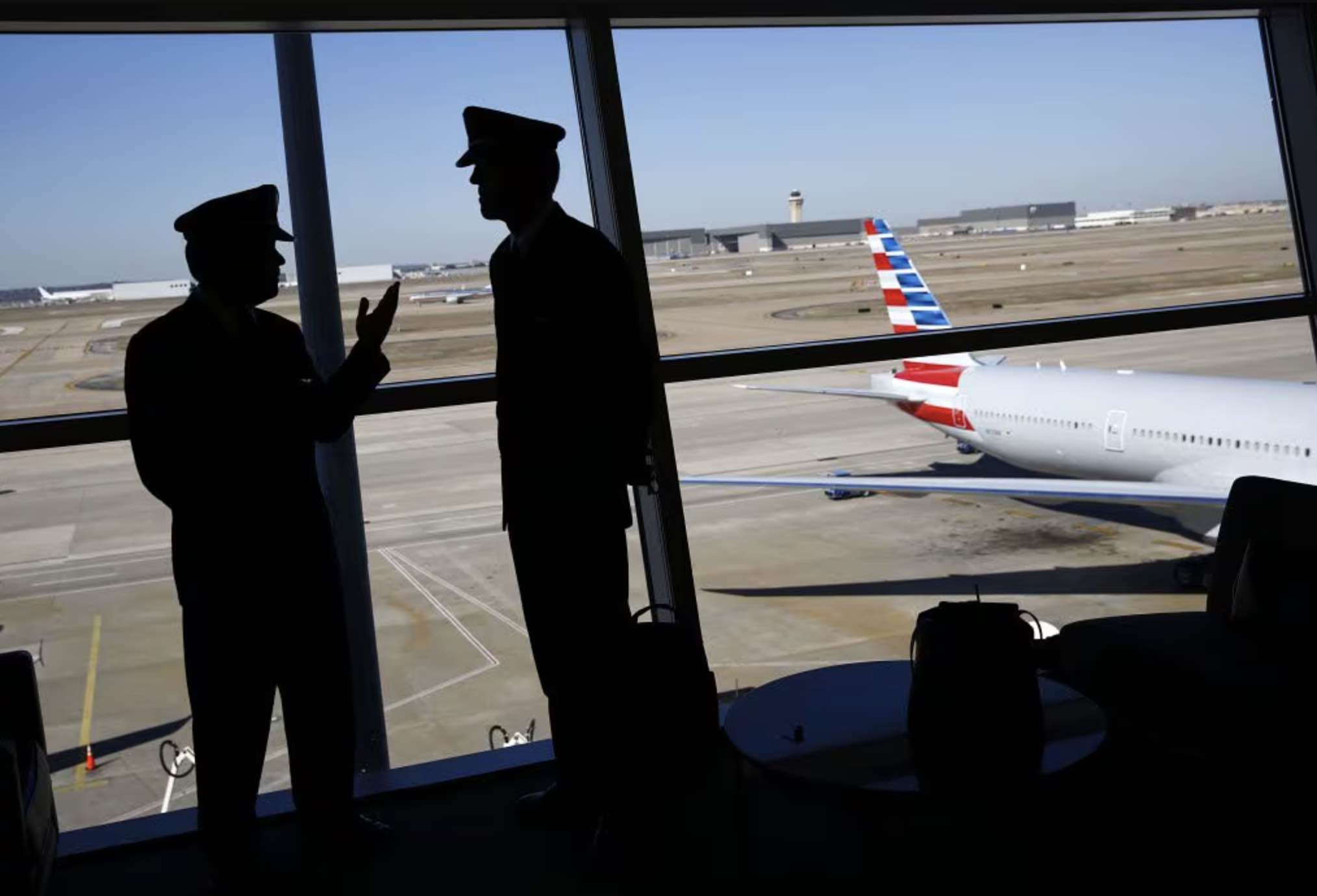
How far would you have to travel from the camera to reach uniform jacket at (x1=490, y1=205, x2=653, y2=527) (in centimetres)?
191

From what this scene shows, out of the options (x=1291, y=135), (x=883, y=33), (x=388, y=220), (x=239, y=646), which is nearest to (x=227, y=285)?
(x=239, y=646)

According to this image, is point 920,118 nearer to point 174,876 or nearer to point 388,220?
point 388,220

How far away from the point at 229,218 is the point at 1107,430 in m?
9.44

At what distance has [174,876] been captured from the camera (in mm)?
2152

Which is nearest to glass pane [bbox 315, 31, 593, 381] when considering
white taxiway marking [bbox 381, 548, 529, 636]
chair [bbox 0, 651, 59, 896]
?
chair [bbox 0, 651, 59, 896]

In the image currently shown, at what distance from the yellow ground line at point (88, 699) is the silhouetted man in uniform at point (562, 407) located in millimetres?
2210

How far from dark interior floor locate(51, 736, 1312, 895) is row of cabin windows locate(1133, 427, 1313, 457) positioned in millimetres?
6660

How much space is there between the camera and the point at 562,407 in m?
1.96

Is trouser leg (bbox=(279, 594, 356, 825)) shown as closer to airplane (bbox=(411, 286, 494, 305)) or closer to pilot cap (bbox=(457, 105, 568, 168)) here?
pilot cap (bbox=(457, 105, 568, 168))

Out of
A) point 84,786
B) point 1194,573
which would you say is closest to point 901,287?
point 1194,573

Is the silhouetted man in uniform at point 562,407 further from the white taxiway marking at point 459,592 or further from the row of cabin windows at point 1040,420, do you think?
the row of cabin windows at point 1040,420

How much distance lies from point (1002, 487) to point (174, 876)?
8.48m

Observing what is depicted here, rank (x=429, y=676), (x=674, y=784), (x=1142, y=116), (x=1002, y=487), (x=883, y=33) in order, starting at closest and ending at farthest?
(x=674, y=784) → (x=883, y=33) → (x=1142, y=116) → (x=429, y=676) → (x=1002, y=487)

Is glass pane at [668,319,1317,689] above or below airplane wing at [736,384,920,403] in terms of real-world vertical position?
below
